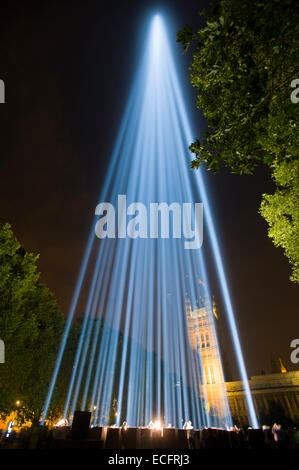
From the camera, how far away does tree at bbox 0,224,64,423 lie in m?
13.0

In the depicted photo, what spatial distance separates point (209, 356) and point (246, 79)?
3091 inches

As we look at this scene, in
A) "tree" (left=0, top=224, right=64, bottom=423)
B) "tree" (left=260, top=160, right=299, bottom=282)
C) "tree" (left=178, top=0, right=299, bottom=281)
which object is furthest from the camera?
"tree" (left=0, top=224, right=64, bottom=423)

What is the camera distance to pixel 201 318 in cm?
8069

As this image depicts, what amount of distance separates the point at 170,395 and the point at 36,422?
48.4 m

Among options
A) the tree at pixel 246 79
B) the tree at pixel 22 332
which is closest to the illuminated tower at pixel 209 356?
the tree at pixel 22 332

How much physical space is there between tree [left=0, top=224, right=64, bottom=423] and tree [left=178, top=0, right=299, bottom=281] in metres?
11.9

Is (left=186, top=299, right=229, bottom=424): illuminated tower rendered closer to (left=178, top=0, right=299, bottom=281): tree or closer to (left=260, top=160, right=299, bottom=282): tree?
(left=260, top=160, right=299, bottom=282): tree

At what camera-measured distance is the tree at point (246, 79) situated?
239 inches

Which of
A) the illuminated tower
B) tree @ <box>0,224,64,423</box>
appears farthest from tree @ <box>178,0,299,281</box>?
the illuminated tower

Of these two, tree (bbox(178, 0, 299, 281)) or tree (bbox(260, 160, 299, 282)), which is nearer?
tree (bbox(178, 0, 299, 281))

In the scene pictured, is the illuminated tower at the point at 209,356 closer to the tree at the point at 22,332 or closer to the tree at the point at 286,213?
the tree at the point at 22,332

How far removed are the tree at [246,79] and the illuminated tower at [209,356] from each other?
6852 cm
